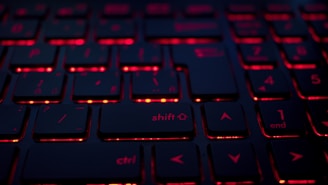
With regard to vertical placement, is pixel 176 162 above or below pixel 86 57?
below

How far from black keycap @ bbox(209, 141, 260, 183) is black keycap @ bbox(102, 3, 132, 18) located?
0.37 metres

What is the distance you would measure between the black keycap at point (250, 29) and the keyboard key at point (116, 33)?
22 centimetres

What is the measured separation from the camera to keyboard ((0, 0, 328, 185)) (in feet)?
1.57

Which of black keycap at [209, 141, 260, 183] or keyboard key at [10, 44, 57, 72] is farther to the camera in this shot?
keyboard key at [10, 44, 57, 72]

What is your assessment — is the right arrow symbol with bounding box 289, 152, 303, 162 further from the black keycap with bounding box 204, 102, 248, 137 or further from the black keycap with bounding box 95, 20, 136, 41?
the black keycap with bounding box 95, 20, 136, 41

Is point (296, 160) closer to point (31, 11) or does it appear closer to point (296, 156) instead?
point (296, 156)

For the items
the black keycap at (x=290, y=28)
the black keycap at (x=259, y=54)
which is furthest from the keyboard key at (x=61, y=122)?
the black keycap at (x=290, y=28)

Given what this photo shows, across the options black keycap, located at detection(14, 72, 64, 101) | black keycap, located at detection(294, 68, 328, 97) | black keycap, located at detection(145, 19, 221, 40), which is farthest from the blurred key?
black keycap, located at detection(294, 68, 328, 97)

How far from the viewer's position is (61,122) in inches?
20.6

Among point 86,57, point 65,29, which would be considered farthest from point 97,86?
point 65,29

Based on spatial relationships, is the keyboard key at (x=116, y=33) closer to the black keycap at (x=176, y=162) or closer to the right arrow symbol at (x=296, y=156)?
the black keycap at (x=176, y=162)

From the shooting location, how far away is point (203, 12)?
711 millimetres

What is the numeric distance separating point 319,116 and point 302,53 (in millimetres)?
151

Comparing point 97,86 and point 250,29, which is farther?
point 250,29
